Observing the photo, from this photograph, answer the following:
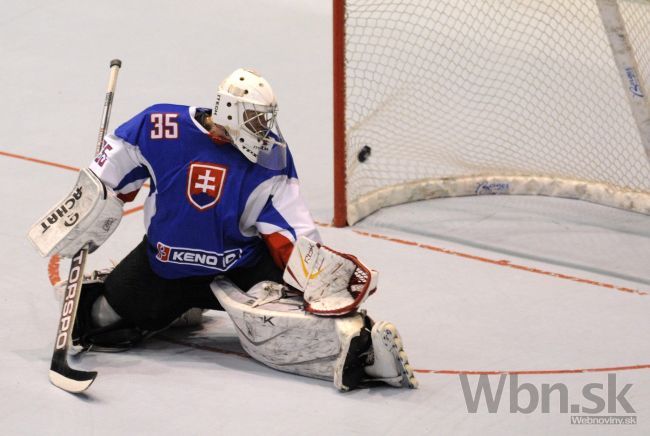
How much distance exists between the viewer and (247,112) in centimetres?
386

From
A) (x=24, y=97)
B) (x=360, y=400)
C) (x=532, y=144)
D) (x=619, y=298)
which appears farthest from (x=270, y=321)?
(x=24, y=97)

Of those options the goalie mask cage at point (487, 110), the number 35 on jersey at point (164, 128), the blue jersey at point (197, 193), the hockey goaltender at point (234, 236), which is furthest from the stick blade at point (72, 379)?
the goalie mask cage at point (487, 110)

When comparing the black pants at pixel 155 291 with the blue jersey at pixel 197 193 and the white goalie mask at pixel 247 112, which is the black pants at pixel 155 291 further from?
the white goalie mask at pixel 247 112

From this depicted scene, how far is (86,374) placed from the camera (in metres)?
3.71

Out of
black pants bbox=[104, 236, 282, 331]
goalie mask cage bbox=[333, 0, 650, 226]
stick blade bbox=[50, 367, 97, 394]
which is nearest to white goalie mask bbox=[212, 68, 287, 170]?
black pants bbox=[104, 236, 282, 331]

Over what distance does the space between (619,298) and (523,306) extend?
43cm

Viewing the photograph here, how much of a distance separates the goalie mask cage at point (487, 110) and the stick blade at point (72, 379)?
2091 mm

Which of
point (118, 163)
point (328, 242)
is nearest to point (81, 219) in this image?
point (118, 163)

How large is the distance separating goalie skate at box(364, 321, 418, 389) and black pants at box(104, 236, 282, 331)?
0.48 metres

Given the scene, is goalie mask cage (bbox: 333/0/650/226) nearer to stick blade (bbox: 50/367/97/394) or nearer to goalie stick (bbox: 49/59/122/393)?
goalie stick (bbox: 49/59/122/393)

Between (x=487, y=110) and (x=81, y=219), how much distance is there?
323cm

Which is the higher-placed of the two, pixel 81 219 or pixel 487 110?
pixel 487 110

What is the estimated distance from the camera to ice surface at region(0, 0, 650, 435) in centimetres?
364

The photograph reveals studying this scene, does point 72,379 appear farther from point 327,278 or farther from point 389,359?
point 389,359
